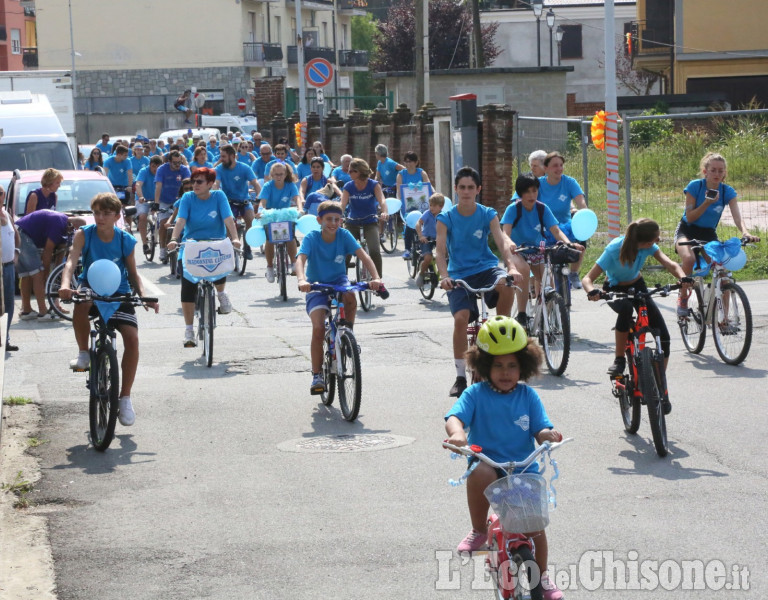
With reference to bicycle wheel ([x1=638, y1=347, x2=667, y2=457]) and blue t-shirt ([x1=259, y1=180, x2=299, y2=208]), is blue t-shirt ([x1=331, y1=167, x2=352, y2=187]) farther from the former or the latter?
bicycle wheel ([x1=638, y1=347, x2=667, y2=457])

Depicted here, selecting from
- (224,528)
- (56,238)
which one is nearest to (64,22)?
(56,238)

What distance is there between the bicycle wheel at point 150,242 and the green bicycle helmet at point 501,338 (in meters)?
17.8

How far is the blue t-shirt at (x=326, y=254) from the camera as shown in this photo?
1032 centimetres

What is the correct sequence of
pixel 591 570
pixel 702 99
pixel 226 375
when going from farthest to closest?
1. pixel 702 99
2. pixel 226 375
3. pixel 591 570

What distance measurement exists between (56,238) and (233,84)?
59129mm

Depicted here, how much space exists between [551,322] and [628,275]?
2116 millimetres

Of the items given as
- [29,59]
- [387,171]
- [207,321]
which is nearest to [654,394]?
[207,321]

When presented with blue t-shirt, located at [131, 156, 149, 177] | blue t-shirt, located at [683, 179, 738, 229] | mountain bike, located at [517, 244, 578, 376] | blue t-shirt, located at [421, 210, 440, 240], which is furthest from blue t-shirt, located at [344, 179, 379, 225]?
blue t-shirt, located at [131, 156, 149, 177]

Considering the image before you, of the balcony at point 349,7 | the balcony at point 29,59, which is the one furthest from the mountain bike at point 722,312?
the balcony at point 349,7

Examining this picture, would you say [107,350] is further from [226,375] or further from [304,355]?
[304,355]

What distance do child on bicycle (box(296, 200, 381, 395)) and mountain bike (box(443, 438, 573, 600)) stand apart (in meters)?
5.03

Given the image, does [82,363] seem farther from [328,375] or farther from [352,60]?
[352,60]

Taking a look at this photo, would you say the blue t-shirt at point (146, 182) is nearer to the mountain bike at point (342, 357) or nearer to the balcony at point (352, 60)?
the mountain bike at point (342, 357)

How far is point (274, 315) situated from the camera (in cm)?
1602
